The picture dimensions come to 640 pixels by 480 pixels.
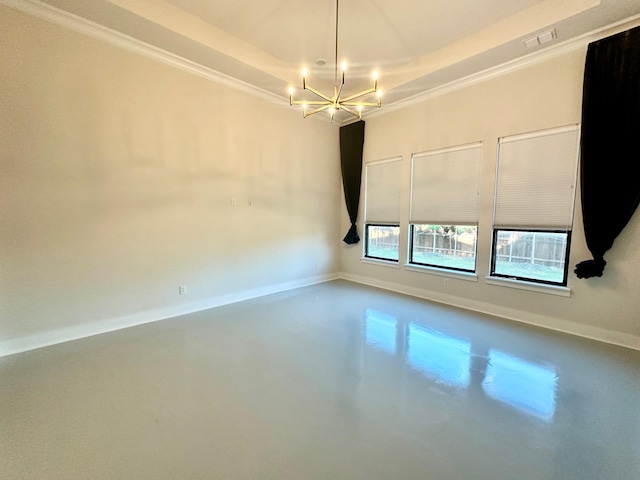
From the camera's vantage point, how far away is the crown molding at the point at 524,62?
301 centimetres

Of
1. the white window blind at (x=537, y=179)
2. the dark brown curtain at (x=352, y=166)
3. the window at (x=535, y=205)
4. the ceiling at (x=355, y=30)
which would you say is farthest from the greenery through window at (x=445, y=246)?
the ceiling at (x=355, y=30)

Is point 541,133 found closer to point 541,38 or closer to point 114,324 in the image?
point 541,38

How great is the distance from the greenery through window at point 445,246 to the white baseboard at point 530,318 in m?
0.52

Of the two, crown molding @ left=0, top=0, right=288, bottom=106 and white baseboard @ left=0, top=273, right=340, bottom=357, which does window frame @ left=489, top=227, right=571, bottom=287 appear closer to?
white baseboard @ left=0, top=273, right=340, bottom=357

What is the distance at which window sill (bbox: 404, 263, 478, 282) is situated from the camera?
14.1 ft

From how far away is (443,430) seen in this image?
6.10 feet

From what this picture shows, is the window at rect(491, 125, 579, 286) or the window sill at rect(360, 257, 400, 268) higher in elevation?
the window at rect(491, 125, 579, 286)

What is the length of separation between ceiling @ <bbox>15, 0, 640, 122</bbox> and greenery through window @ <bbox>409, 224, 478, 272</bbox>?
7.74 feet

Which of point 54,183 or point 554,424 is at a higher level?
point 54,183

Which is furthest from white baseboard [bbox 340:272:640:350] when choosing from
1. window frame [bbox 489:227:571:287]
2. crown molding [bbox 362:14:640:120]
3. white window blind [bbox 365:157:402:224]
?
crown molding [bbox 362:14:640:120]

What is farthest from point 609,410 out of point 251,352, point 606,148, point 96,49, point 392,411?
point 96,49

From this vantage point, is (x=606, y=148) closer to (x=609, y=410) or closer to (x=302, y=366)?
(x=609, y=410)

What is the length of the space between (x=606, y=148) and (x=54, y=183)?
621cm

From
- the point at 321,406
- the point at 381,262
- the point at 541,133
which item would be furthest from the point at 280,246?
the point at 541,133
